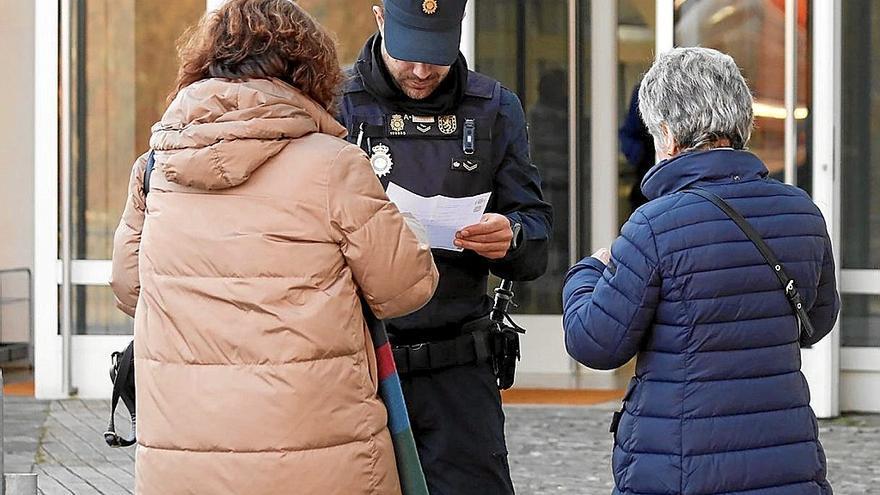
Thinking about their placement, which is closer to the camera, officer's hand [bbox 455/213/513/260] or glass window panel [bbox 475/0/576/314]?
officer's hand [bbox 455/213/513/260]

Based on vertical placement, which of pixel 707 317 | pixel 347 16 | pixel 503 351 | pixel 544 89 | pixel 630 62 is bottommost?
pixel 503 351

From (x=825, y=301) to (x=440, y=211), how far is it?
0.98 meters

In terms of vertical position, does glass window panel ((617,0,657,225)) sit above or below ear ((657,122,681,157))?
above

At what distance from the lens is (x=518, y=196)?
4.22 meters

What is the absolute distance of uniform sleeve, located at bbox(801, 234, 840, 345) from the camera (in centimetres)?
376

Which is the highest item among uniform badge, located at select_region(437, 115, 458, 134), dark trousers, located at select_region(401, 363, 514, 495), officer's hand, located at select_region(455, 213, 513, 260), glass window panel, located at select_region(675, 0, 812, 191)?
glass window panel, located at select_region(675, 0, 812, 191)

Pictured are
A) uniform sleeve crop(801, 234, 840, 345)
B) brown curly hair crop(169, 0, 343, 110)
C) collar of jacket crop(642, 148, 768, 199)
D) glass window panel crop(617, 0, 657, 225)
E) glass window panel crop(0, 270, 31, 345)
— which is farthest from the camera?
glass window panel crop(0, 270, 31, 345)

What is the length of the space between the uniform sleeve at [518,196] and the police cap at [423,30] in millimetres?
323

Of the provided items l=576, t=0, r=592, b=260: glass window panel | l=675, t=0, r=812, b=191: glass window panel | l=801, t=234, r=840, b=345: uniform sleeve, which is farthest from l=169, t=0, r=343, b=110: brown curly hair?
l=576, t=0, r=592, b=260: glass window panel

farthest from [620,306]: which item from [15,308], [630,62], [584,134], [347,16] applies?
[15,308]

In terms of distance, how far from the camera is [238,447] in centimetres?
319

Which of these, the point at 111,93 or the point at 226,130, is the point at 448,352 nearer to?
the point at 226,130

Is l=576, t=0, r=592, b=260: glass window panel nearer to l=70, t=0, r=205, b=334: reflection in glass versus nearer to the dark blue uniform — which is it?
l=70, t=0, r=205, b=334: reflection in glass

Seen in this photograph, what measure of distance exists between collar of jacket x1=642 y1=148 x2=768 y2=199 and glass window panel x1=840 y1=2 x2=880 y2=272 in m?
5.29
